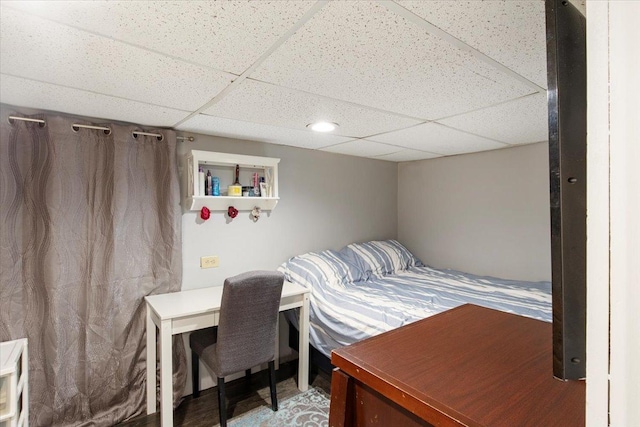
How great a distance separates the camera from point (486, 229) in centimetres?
322

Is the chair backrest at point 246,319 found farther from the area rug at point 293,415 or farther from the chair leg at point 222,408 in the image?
the area rug at point 293,415

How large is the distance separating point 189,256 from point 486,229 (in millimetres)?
2783

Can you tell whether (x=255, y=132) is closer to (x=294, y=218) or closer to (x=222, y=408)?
(x=294, y=218)

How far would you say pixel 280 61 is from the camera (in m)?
1.25

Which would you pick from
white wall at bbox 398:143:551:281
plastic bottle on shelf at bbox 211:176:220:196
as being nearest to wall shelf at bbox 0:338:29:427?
plastic bottle on shelf at bbox 211:176:220:196

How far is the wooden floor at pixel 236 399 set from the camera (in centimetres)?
213

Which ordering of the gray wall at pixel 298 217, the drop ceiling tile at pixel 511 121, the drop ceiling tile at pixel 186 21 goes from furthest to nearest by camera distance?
the gray wall at pixel 298 217, the drop ceiling tile at pixel 511 121, the drop ceiling tile at pixel 186 21

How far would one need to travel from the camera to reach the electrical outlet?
2.51m

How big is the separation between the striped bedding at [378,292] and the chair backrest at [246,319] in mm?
494

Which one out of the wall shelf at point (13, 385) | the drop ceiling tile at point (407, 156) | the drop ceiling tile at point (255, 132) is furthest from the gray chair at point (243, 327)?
the drop ceiling tile at point (407, 156)

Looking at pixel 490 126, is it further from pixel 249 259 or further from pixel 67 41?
pixel 67 41

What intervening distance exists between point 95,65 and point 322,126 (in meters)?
1.31

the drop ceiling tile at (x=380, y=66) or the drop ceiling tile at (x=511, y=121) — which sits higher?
the drop ceiling tile at (x=511, y=121)

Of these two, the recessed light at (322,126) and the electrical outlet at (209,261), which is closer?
the recessed light at (322,126)
